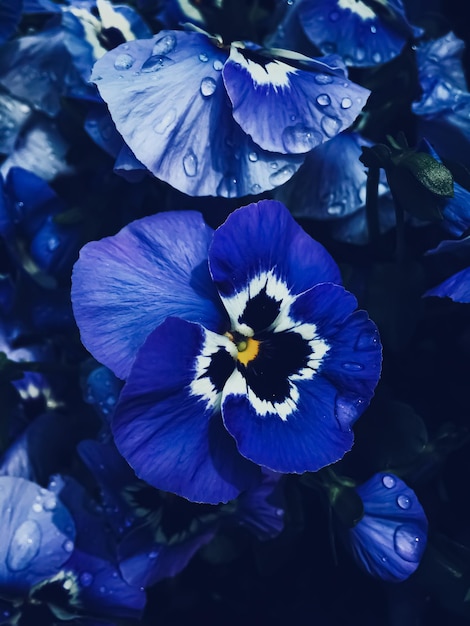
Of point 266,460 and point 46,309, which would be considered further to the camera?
point 46,309

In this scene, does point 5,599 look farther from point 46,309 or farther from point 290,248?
point 290,248

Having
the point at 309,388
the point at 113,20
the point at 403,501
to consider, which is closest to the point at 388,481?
the point at 403,501

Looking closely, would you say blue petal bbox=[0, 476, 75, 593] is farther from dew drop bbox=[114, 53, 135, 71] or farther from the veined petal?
dew drop bbox=[114, 53, 135, 71]

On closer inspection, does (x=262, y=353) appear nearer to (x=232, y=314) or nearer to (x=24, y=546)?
(x=232, y=314)

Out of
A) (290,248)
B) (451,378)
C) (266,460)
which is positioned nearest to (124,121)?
(290,248)

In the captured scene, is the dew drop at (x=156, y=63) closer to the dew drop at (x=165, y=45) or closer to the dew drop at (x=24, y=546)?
the dew drop at (x=165, y=45)

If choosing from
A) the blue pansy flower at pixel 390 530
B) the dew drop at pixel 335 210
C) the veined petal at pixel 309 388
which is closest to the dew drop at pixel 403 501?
the blue pansy flower at pixel 390 530

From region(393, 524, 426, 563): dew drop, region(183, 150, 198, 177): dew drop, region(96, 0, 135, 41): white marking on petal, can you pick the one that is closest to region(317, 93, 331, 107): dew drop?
region(183, 150, 198, 177): dew drop
